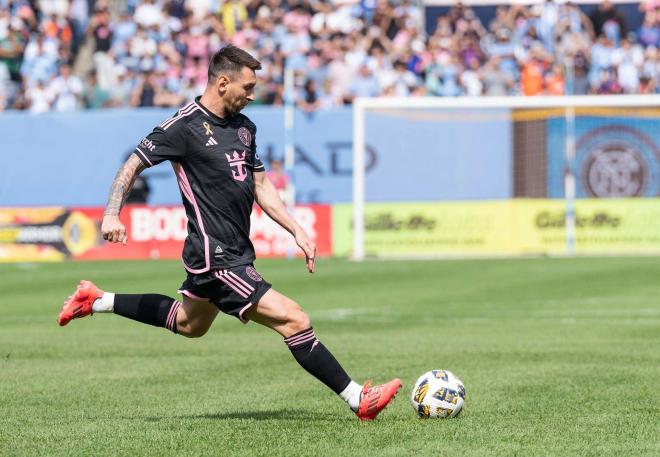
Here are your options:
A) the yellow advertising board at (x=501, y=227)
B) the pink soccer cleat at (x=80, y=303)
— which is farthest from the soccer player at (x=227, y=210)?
the yellow advertising board at (x=501, y=227)

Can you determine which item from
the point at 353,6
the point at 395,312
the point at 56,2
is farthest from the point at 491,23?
the point at 395,312

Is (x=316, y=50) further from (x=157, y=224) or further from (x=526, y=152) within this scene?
(x=157, y=224)

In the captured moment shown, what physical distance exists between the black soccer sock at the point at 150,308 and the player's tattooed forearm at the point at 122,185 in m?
0.92

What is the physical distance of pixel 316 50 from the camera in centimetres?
3250

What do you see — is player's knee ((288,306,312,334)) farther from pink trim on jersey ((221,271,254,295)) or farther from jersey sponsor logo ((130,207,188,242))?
jersey sponsor logo ((130,207,188,242))

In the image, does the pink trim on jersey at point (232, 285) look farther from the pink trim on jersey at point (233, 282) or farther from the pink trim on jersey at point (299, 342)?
the pink trim on jersey at point (299, 342)

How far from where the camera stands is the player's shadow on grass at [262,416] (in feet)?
Answer: 27.8

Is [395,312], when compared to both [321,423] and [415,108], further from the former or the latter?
[415,108]

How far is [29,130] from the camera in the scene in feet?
104

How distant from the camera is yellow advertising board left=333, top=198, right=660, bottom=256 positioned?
29.7 metres

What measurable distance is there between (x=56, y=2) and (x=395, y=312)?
18.7 metres

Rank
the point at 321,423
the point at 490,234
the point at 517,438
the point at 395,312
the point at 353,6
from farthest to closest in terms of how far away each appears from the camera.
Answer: the point at 353,6
the point at 490,234
the point at 395,312
the point at 321,423
the point at 517,438

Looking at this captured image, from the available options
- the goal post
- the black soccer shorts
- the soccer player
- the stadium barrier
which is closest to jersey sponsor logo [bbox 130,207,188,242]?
the stadium barrier

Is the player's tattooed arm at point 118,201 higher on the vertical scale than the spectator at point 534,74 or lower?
lower
